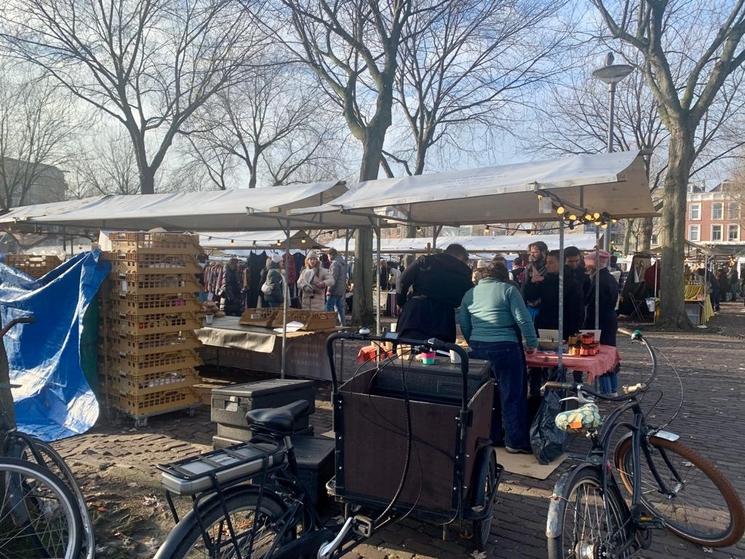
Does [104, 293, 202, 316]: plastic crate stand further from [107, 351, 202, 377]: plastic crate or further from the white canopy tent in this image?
the white canopy tent

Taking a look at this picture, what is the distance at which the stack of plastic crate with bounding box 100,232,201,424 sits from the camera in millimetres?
6148

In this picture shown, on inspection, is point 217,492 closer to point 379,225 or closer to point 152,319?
point 152,319

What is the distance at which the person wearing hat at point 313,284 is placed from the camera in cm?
1168

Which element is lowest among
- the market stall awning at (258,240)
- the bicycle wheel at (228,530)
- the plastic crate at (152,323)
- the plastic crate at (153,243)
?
the bicycle wheel at (228,530)

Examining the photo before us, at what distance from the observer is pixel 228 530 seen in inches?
102

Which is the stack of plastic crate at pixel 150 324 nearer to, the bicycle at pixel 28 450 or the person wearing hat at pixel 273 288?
the bicycle at pixel 28 450

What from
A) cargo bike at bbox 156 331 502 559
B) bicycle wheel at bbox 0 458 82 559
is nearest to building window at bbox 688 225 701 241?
cargo bike at bbox 156 331 502 559

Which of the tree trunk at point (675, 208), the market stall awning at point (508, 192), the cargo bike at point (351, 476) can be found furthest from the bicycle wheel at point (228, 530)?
the tree trunk at point (675, 208)

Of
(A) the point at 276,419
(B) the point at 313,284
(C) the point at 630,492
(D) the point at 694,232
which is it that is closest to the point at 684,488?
(C) the point at 630,492

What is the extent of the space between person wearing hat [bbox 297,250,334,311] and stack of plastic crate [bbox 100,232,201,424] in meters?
5.06

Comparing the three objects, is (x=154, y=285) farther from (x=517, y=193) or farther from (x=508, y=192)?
(x=517, y=193)

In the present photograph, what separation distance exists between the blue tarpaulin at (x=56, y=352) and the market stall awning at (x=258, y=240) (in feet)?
27.0

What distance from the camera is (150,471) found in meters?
4.92

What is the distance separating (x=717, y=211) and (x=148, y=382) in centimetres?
9185
